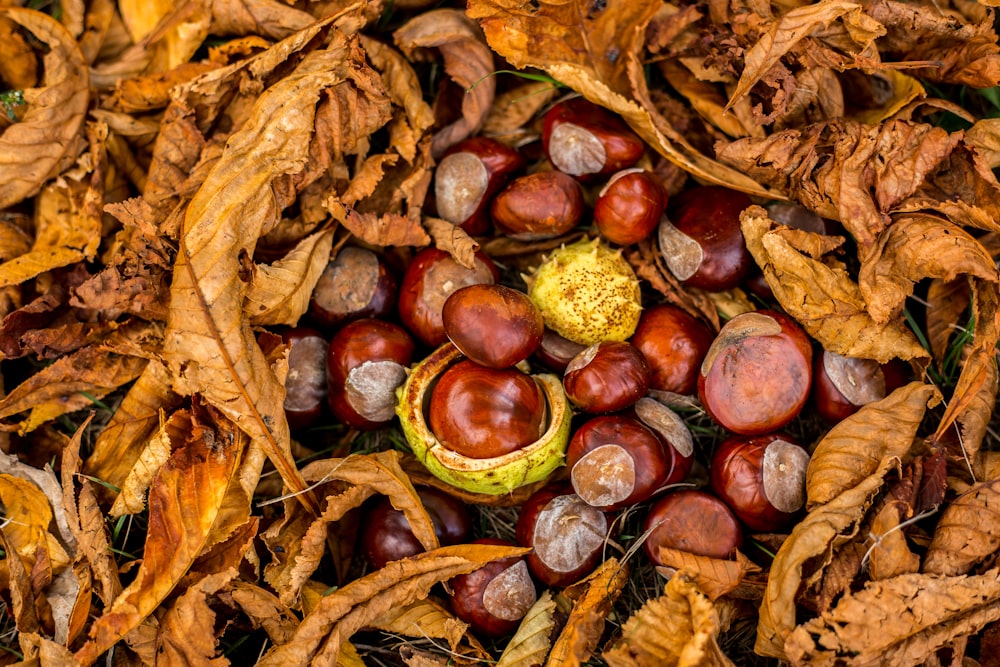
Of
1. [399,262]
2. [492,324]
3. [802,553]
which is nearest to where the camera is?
[802,553]

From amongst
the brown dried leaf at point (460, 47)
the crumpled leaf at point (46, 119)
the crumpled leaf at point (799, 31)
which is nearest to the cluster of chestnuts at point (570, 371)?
the brown dried leaf at point (460, 47)

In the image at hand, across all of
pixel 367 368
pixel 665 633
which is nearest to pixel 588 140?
pixel 367 368

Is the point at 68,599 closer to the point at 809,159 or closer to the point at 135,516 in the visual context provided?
the point at 135,516

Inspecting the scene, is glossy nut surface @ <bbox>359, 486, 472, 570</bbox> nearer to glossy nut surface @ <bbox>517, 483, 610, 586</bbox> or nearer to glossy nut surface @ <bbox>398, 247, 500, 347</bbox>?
glossy nut surface @ <bbox>517, 483, 610, 586</bbox>

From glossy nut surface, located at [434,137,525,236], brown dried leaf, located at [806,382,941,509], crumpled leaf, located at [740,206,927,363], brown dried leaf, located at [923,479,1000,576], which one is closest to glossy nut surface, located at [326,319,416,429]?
glossy nut surface, located at [434,137,525,236]

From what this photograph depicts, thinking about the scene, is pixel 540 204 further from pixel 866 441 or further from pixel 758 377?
pixel 866 441

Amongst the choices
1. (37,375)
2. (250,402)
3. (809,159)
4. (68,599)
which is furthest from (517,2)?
(68,599)
